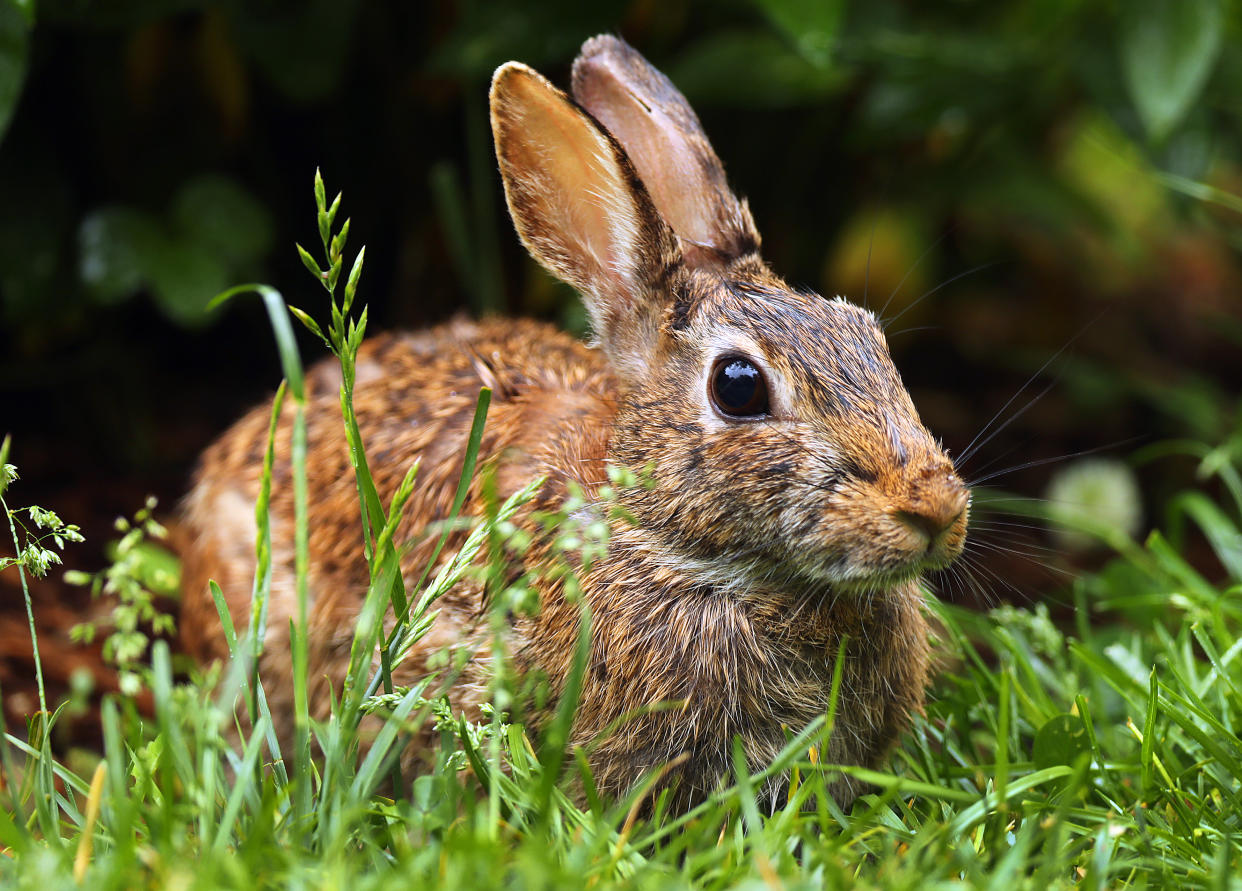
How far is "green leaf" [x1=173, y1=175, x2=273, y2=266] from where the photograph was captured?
4977 mm

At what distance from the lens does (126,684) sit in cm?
259

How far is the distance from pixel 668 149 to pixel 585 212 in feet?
1.30

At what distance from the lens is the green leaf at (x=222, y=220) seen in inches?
196

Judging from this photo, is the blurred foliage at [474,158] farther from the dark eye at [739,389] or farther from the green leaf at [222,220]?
the dark eye at [739,389]

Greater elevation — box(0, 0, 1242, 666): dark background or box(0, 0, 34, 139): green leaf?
box(0, 0, 34, 139): green leaf

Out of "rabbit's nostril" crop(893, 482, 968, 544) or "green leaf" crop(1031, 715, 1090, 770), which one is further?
"green leaf" crop(1031, 715, 1090, 770)

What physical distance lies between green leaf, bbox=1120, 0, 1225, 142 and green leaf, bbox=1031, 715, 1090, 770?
2569 mm

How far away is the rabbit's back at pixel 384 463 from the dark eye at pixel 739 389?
0.40 meters

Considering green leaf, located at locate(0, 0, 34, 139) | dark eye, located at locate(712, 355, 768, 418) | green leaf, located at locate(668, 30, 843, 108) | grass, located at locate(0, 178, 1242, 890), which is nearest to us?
grass, located at locate(0, 178, 1242, 890)

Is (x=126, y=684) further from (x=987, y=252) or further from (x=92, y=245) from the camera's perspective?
(x=987, y=252)

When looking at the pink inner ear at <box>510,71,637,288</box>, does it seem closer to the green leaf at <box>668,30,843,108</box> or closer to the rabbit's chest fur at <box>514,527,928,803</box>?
the rabbit's chest fur at <box>514,527,928,803</box>

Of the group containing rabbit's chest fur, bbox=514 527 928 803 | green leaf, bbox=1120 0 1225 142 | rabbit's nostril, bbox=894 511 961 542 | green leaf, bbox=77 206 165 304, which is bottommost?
rabbit's chest fur, bbox=514 527 928 803

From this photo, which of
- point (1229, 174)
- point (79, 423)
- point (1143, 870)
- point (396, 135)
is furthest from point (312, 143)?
point (1229, 174)

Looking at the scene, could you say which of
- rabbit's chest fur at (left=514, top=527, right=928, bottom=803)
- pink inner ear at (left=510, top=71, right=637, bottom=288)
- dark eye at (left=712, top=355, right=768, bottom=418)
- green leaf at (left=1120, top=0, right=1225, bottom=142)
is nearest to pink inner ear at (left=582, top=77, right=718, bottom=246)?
pink inner ear at (left=510, top=71, right=637, bottom=288)
